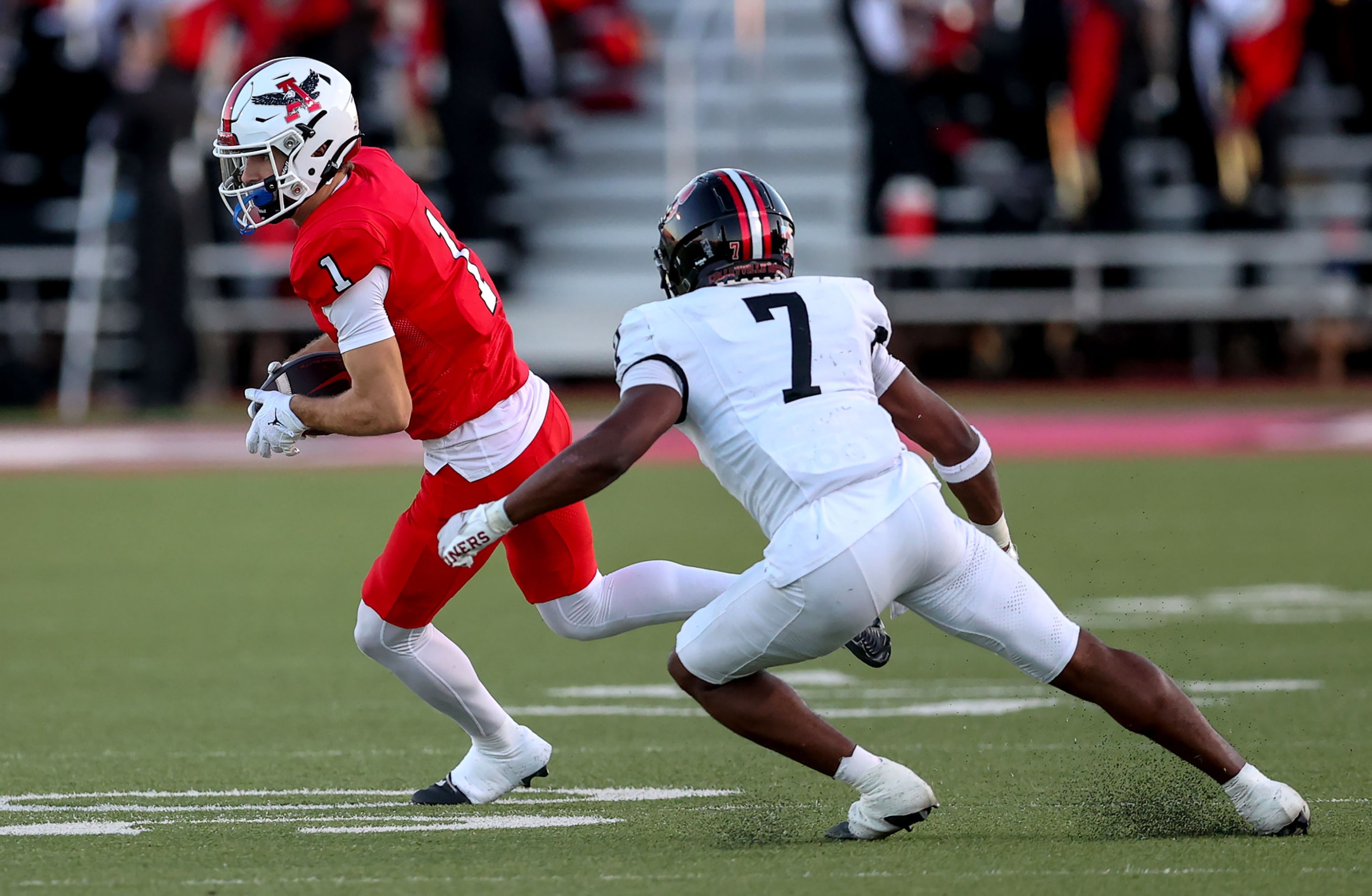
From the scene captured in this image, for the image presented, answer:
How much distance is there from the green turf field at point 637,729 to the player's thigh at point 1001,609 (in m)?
0.38

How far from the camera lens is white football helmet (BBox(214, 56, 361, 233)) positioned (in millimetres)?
4789

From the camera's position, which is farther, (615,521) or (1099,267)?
(1099,267)

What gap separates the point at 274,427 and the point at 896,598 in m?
1.46

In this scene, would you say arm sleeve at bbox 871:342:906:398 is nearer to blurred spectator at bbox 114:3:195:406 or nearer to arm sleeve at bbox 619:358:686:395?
arm sleeve at bbox 619:358:686:395

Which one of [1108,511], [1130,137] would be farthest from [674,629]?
[1130,137]

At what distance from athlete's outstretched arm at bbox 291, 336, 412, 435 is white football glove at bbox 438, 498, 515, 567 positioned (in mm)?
490

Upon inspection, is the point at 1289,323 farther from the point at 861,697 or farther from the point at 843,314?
the point at 843,314

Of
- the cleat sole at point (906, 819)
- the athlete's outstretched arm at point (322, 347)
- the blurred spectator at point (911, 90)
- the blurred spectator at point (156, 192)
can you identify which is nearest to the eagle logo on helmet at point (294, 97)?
the athlete's outstretched arm at point (322, 347)

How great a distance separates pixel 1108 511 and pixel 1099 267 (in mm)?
6078

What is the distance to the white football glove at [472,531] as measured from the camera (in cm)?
412

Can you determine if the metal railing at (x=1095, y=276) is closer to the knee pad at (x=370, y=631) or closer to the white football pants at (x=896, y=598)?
the knee pad at (x=370, y=631)

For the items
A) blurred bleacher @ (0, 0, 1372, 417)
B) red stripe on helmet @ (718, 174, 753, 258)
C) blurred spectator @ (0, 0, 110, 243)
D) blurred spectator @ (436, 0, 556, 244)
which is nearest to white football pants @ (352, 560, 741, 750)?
red stripe on helmet @ (718, 174, 753, 258)

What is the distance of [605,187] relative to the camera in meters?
18.2

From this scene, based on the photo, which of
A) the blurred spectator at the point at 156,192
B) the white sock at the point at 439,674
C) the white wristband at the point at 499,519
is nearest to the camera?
the white wristband at the point at 499,519
